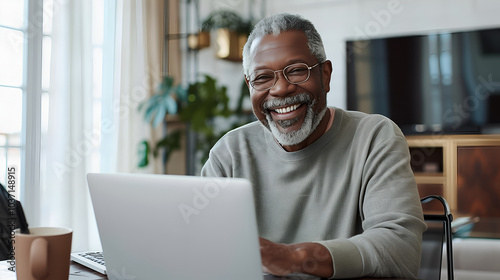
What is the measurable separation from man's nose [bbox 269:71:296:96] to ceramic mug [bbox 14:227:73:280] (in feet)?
2.15

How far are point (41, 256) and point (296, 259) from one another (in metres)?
0.40

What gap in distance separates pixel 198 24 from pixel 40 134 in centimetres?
181

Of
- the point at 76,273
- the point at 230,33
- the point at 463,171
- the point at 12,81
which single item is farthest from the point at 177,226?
the point at 230,33

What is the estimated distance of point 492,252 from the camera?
1.61 meters

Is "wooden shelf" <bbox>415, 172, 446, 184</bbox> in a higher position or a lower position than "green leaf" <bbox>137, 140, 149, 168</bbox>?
lower

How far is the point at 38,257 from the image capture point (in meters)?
0.80

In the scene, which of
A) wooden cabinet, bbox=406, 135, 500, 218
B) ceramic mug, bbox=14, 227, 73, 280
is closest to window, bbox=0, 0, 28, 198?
ceramic mug, bbox=14, 227, 73, 280

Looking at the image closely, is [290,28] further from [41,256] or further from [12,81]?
[12,81]

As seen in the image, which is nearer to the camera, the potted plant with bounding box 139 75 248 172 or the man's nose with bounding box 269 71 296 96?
the man's nose with bounding box 269 71 296 96

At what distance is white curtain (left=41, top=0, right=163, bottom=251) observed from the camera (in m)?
3.17

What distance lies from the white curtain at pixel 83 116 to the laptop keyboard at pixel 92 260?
2.17 metres

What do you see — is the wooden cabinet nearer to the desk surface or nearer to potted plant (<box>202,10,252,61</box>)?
potted plant (<box>202,10,252,61</box>)

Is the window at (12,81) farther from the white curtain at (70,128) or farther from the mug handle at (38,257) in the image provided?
the mug handle at (38,257)

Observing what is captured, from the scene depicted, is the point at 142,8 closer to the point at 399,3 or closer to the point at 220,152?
the point at 399,3
